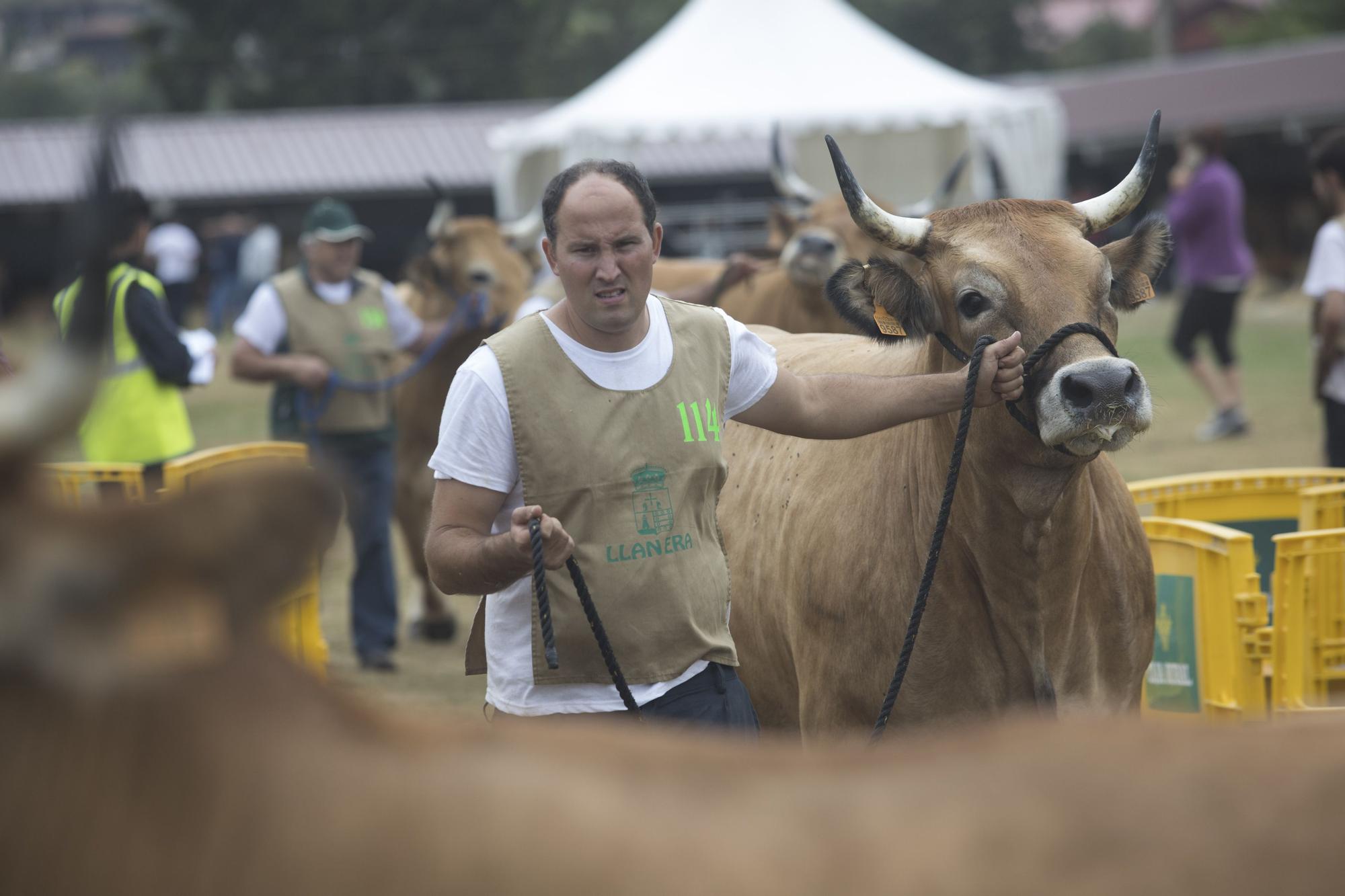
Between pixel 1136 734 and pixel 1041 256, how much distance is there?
237cm

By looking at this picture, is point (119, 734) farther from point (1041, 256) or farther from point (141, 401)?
point (141, 401)

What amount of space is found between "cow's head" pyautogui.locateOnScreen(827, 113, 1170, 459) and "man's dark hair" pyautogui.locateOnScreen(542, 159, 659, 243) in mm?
615

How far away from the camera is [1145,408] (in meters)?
2.92

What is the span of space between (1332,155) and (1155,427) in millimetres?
6878

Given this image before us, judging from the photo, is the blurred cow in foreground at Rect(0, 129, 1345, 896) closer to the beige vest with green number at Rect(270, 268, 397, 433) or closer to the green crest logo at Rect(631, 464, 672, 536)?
the green crest logo at Rect(631, 464, 672, 536)

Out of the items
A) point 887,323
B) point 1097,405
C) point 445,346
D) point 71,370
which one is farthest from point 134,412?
point 71,370

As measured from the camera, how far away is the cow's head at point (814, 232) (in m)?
7.64

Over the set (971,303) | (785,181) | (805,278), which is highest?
(785,181)

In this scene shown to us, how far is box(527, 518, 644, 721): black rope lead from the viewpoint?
272 cm

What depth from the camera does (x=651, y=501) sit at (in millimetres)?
2902

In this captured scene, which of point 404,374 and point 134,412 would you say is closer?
point 134,412

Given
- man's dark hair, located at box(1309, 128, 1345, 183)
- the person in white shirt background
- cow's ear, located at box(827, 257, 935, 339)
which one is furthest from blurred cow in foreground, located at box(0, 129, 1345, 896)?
the person in white shirt background

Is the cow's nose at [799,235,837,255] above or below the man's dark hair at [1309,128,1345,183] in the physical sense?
below

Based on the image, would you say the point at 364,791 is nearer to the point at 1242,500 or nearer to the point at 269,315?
the point at 1242,500
